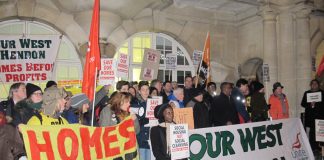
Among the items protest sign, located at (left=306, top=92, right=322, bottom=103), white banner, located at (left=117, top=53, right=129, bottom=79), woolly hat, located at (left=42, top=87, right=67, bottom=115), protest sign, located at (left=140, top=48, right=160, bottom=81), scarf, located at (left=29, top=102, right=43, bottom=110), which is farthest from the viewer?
protest sign, located at (left=140, top=48, right=160, bottom=81)

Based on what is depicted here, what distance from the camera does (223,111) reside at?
6934 mm

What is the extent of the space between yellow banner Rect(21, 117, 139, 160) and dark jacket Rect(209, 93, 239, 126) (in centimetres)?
263

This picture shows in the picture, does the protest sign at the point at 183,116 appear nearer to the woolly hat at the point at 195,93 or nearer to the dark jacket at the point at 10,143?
the woolly hat at the point at 195,93

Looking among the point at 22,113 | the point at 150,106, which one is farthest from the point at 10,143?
the point at 150,106

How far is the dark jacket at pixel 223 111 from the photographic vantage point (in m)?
6.92

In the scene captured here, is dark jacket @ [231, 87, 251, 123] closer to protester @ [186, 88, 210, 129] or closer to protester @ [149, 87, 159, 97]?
protester @ [186, 88, 210, 129]

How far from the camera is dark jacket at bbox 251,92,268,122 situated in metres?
7.98

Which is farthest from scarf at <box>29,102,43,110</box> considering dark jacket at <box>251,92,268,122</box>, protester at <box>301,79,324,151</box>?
protester at <box>301,79,324,151</box>

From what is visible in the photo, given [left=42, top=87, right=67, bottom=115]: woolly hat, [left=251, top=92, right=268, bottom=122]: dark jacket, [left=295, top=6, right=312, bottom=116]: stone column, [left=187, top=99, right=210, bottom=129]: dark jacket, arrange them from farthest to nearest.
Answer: [left=295, top=6, right=312, bottom=116]: stone column → [left=251, top=92, right=268, bottom=122]: dark jacket → [left=187, top=99, right=210, bottom=129]: dark jacket → [left=42, top=87, right=67, bottom=115]: woolly hat

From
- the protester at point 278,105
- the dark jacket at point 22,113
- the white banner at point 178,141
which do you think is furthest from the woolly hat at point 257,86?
the dark jacket at point 22,113

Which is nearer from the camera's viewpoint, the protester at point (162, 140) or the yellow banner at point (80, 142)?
the yellow banner at point (80, 142)

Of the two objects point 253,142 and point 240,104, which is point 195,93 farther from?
point 253,142

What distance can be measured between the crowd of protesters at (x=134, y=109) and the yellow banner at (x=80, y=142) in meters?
0.16

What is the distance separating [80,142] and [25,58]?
4333 millimetres
